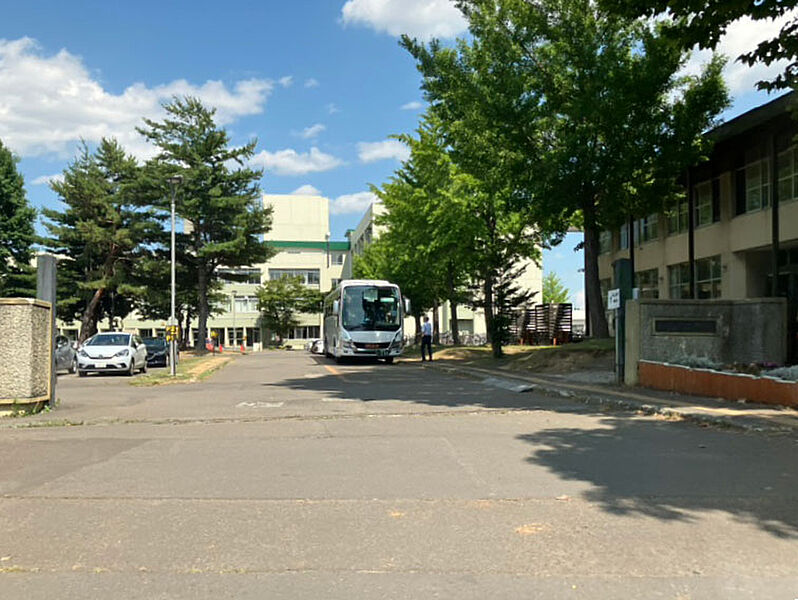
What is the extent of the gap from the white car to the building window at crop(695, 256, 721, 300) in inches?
834

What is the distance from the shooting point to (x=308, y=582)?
417 cm

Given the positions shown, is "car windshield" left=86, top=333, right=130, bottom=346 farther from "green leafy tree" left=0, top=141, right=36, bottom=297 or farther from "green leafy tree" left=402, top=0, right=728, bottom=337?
"green leafy tree" left=0, top=141, right=36, bottom=297

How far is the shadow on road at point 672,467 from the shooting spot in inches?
224

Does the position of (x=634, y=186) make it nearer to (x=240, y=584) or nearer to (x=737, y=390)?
(x=737, y=390)

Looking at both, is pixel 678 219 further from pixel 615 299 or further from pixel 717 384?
pixel 717 384

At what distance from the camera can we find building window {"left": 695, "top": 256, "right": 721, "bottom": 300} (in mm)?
26839

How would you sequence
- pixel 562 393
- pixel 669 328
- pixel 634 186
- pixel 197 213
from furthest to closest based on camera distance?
pixel 197 213
pixel 634 186
pixel 669 328
pixel 562 393

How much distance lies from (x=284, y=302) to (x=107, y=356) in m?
53.2

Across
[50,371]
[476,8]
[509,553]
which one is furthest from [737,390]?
[476,8]

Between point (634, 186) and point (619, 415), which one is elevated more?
point (634, 186)

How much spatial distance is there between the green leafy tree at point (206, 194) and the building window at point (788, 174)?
33565 mm

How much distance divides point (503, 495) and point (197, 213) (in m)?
44.1

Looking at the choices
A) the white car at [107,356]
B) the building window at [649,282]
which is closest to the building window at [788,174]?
the building window at [649,282]

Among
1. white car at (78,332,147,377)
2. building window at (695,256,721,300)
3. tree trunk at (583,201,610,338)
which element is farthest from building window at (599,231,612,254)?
white car at (78,332,147,377)
